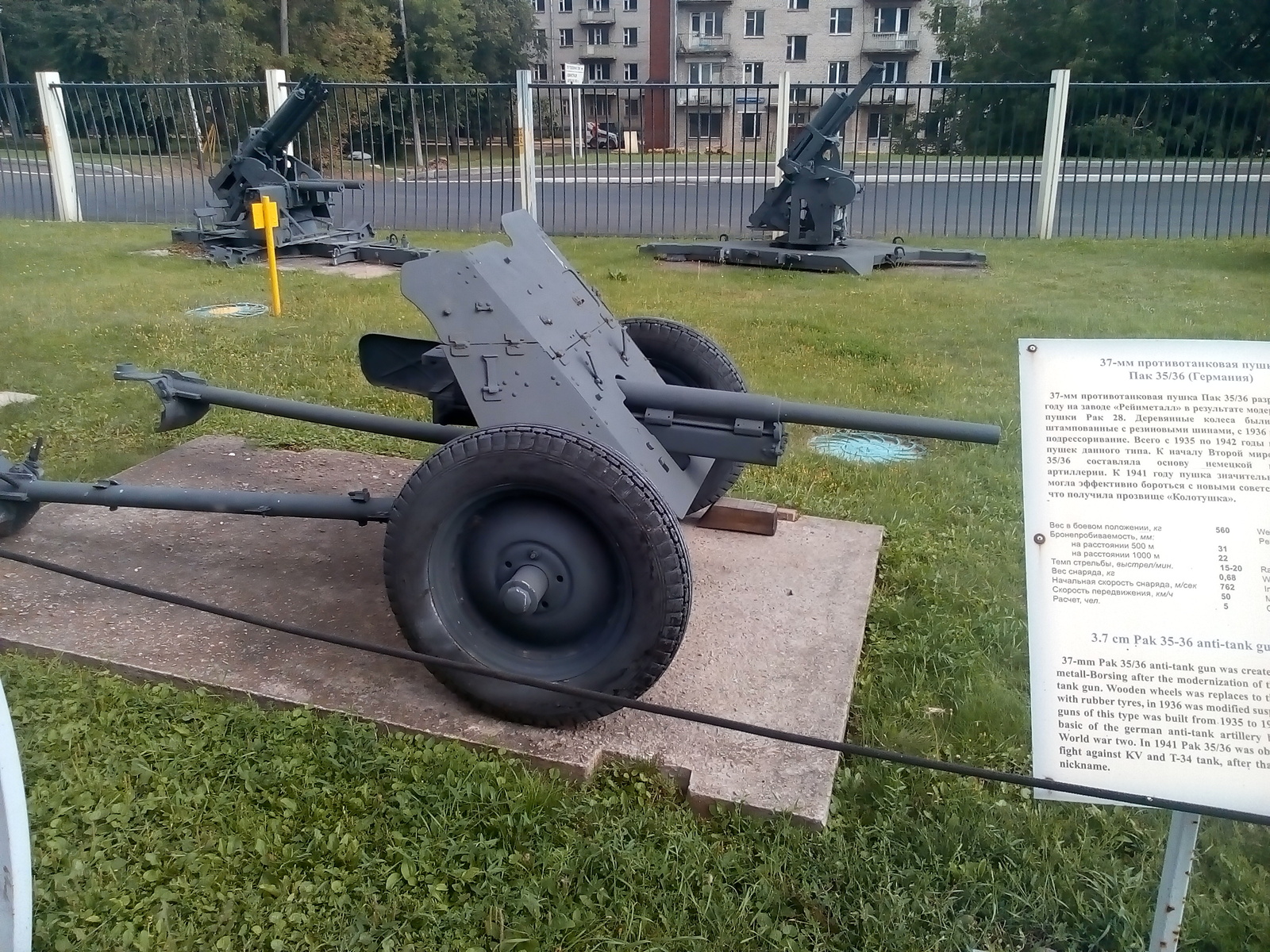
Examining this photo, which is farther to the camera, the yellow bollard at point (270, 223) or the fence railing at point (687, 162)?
the fence railing at point (687, 162)

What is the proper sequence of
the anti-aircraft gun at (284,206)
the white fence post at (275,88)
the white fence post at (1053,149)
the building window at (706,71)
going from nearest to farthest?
1. the anti-aircraft gun at (284,206)
2. the white fence post at (1053,149)
3. the white fence post at (275,88)
4. the building window at (706,71)

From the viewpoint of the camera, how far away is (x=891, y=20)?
5556cm

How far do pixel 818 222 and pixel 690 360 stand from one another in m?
7.55

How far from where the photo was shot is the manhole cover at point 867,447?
5.58 meters

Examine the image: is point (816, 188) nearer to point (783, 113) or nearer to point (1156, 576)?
point (783, 113)

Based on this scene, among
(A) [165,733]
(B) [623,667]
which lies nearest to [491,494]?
(B) [623,667]

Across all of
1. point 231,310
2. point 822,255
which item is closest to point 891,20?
point 822,255

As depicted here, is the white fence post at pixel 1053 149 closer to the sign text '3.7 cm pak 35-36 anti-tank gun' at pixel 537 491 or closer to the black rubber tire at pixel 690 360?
the black rubber tire at pixel 690 360

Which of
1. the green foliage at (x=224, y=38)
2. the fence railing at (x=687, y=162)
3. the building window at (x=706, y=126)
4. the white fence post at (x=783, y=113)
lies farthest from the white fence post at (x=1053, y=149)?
the green foliage at (x=224, y=38)

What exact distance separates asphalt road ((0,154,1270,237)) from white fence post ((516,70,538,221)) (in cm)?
37

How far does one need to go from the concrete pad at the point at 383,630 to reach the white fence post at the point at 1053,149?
1114cm

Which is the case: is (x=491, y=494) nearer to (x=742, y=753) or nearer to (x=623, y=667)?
(x=623, y=667)

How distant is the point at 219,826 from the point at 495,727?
73 cm

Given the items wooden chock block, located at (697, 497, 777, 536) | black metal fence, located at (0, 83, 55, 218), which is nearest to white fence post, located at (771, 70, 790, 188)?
black metal fence, located at (0, 83, 55, 218)
